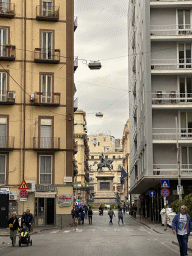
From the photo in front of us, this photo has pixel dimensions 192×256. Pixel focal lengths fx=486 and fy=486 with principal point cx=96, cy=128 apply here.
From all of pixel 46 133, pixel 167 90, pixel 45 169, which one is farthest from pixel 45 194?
pixel 167 90

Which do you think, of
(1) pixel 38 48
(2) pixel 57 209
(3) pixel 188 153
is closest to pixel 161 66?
(3) pixel 188 153

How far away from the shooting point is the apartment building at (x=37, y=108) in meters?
40.8

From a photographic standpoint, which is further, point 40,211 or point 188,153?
point 188,153

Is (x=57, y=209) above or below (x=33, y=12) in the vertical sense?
below

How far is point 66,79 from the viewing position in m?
42.7

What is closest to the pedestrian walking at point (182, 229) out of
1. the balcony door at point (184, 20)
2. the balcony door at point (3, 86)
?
the balcony door at point (3, 86)

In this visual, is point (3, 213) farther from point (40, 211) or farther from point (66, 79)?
point (66, 79)

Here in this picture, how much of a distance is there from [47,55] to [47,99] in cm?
391

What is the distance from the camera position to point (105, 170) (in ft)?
456

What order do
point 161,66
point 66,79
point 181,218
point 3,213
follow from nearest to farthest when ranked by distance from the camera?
point 181,218
point 3,213
point 66,79
point 161,66

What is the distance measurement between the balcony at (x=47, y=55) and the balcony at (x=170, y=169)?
13.0m

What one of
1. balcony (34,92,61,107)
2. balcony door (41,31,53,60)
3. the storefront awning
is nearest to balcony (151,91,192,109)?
balcony (34,92,61,107)

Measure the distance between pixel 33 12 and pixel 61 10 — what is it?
8.31ft

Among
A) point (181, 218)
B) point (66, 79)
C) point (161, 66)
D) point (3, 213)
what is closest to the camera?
point (181, 218)
